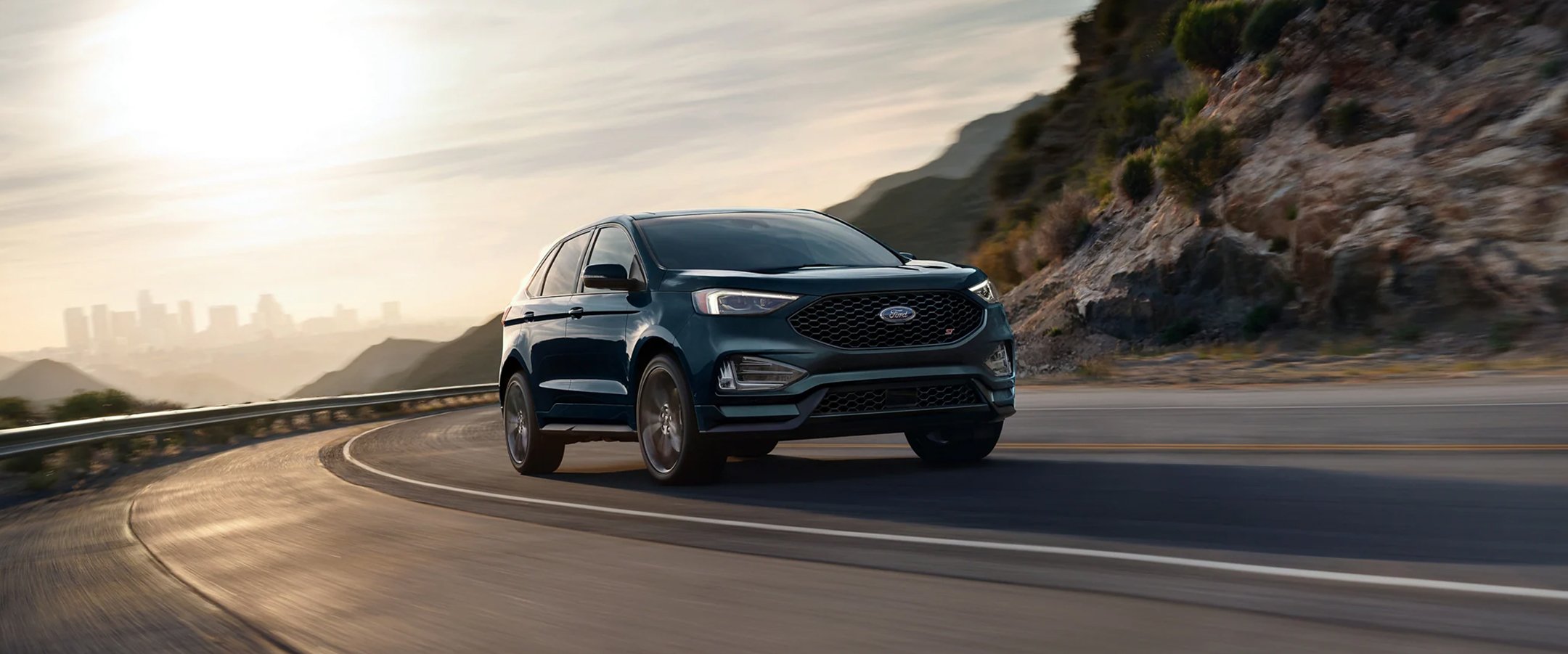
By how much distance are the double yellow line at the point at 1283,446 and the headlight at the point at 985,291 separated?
62.2 inches

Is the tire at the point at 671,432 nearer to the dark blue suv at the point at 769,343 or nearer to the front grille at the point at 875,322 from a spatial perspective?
the dark blue suv at the point at 769,343

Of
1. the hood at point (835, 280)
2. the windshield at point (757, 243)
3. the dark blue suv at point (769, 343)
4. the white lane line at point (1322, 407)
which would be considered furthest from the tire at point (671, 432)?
the white lane line at point (1322, 407)

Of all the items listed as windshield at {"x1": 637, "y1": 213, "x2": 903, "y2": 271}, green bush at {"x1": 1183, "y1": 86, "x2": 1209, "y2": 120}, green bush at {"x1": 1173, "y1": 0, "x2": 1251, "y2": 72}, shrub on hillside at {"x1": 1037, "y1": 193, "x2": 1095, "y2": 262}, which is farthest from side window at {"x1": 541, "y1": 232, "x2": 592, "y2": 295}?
green bush at {"x1": 1173, "y1": 0, "x2": 1251, "y2": 72}

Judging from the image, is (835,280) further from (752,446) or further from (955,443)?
(955,443)

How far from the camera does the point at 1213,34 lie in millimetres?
30391

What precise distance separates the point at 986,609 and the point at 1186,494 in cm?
272

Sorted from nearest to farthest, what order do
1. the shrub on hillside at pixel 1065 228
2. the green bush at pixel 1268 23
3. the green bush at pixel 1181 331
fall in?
1. the green bush at pixel 1181 331
2. the green bush at pixel 1268 23
3. the shrub on hillside at pixel 1065 228

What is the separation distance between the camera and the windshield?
9.52 metres

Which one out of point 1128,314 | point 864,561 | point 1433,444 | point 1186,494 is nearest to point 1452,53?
point 1128,314

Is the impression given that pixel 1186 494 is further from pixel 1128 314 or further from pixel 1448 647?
pixel 1128 314

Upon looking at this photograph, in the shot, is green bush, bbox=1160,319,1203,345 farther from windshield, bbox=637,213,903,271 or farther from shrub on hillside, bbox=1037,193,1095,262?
windshield, bbox=637,213,903,271

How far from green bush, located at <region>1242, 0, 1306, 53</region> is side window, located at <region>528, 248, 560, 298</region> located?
20.4m

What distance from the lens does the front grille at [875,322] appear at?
332 inches

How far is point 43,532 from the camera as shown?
9898mm
